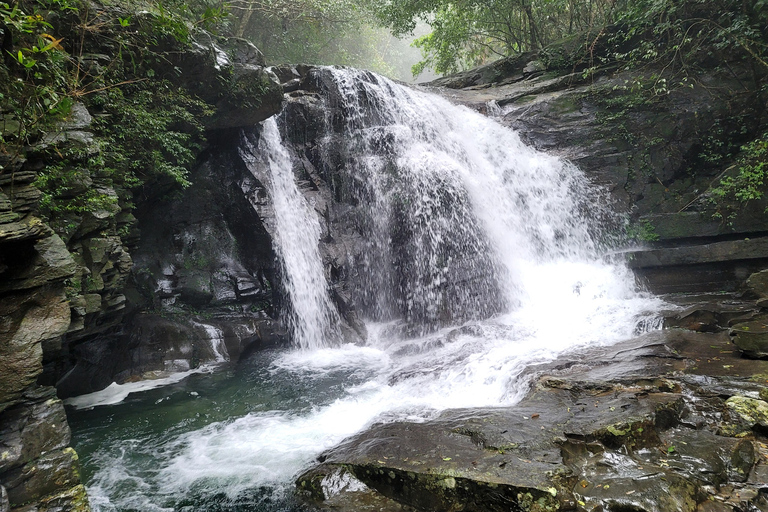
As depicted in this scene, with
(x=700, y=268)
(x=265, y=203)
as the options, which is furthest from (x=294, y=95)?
(x=700, y=268)

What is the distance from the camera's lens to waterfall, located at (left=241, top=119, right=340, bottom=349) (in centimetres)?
942

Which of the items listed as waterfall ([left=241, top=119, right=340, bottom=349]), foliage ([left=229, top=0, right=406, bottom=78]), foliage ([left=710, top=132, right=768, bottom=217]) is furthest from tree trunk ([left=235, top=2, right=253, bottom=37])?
foliage ([left=710, top=132, right=768, bottom=217])

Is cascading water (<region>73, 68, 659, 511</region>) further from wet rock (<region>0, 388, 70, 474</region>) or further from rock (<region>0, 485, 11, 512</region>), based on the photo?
rock (<region>0, 485, 11, 512</region>)

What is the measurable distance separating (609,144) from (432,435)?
33.1 feet

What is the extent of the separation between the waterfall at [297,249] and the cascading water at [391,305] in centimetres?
3

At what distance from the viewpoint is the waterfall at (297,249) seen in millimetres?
9422

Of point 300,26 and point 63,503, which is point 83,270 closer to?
point 63,503

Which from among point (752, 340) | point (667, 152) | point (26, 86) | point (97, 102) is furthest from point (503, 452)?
point (667, 152)

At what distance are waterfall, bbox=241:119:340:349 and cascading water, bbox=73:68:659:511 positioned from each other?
33 millimetres

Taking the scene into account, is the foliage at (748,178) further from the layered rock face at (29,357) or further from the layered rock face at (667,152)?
the layered rock face at (29,357)

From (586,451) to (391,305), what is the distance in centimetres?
644

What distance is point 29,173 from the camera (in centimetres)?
412

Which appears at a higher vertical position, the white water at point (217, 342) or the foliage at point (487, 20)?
the foliage at point (487, 20)

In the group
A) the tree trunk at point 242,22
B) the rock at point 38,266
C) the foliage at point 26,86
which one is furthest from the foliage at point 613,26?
the rock at point 38,266
